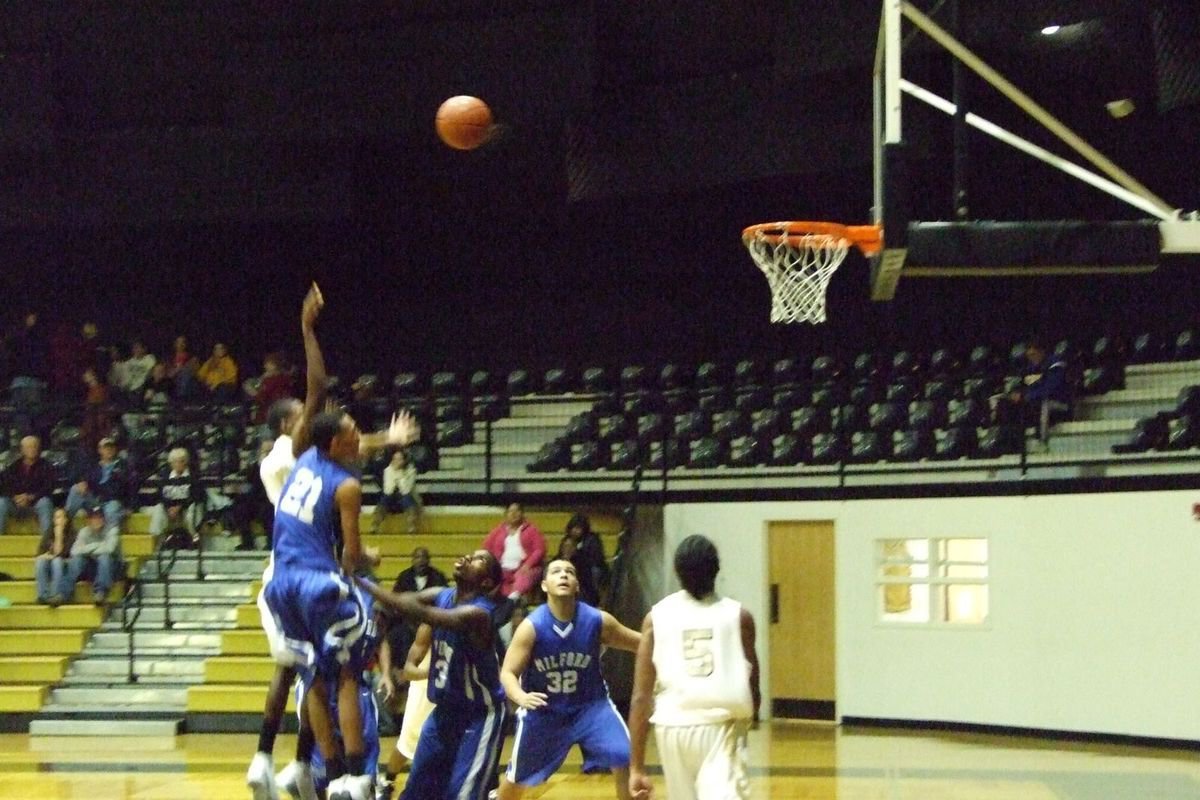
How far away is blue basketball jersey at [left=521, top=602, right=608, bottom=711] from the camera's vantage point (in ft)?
26.3

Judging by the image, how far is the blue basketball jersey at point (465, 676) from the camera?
7.83 m

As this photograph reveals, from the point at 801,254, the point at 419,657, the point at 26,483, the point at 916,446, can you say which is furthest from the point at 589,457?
the point at 419,657

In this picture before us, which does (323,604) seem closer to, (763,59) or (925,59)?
(925,59)

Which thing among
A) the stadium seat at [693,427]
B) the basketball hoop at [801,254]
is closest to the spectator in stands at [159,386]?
the stadium seat at [693,427]

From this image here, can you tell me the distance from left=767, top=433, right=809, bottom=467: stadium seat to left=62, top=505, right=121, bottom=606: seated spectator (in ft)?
23.1

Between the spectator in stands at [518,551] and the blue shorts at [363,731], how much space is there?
24.4ft

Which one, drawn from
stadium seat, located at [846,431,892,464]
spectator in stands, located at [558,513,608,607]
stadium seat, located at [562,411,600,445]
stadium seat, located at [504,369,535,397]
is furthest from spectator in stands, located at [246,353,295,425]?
stadium seat, located at [846,431,892,464]

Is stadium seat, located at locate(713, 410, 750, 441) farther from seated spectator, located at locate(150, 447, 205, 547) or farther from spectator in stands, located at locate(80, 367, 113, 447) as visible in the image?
spectator in stands, located at locate(80, 367, 113, 447)

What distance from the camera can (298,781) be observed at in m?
7.70

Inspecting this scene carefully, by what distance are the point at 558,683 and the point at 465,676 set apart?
0.49m

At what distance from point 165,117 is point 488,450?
6.65m

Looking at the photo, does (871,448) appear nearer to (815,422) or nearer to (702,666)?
(815,422)

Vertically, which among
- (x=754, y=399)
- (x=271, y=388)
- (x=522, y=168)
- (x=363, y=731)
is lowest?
(x=363, y=731)

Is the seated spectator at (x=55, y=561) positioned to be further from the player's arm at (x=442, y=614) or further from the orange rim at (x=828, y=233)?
the player's arm at (x=442, y=614)
